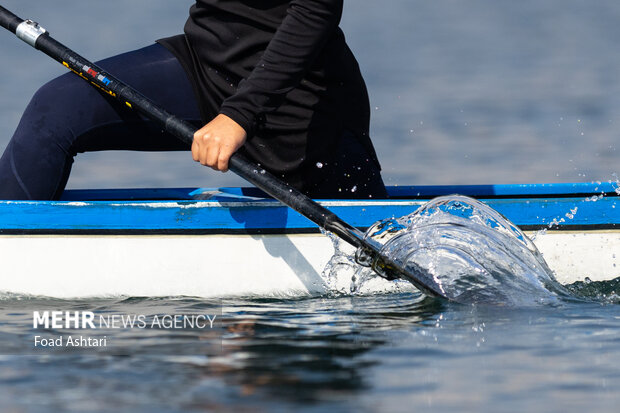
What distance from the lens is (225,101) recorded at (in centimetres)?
329

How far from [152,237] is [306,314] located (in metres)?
0.76

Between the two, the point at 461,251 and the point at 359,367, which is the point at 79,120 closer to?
the point at 461,251

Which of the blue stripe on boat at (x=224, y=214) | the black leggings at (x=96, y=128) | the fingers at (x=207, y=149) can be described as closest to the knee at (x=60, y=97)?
the black leggings at (x=96, y=128)

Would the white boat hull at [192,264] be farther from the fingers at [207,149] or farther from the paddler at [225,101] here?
the fingers at [207,149]

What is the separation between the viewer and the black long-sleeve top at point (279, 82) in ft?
11.3

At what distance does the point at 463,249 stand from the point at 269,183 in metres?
0.79

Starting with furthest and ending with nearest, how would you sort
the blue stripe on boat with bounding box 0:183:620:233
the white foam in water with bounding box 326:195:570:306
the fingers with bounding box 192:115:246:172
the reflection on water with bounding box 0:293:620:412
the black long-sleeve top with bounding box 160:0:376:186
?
the blue stripe on boat with bounding box 0:183:620:233 → the white foam in water with bounding box 326:195:570:306 → the black long-sleeve top with bounding box 160:0:376:186 → the fingers with bounding box 192:115:246:172 → the reflection on water with bounding box 0:293:620:412

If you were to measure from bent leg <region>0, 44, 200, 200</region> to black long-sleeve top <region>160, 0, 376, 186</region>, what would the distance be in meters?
0.09

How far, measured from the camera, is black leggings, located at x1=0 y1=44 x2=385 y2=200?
11.9 ft

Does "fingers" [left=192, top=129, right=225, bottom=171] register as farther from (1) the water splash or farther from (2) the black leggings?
(1) the water splash

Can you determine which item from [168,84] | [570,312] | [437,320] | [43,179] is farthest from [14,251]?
[570,312]

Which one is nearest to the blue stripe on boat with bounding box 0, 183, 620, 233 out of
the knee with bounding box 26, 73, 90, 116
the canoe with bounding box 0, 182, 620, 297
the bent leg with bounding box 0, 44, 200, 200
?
the canoe with bounding box 0, 182, 620, 297

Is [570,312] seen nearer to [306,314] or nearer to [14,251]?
[306,314]

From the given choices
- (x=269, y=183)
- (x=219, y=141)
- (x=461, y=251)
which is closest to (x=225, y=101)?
(x=219, y=141)
